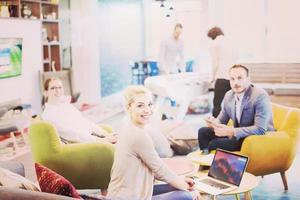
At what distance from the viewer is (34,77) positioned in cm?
744

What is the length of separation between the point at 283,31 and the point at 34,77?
4.33 meters

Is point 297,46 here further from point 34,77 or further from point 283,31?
point 34,77

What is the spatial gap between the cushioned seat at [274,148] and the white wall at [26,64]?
4.09 metres

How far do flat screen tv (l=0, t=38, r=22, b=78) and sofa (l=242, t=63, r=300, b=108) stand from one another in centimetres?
392

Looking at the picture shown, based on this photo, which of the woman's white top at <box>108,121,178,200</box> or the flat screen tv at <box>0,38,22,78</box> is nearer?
the woman's white top at <box>108,121,178,200</box>

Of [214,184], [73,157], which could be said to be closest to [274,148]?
[214,184]

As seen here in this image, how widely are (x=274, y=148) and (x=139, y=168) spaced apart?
1.75 meters

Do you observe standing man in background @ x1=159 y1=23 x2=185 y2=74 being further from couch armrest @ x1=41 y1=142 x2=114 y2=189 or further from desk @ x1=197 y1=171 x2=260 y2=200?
desk @ x1=197 y1=171 x2=260 y2=200

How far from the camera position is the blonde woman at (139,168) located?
259cm

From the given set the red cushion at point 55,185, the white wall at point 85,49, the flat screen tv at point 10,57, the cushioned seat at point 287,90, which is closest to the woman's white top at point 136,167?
the red cushion at point 55,185

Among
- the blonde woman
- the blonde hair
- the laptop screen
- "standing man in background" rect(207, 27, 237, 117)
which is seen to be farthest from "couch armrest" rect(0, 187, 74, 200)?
"standing man in background" rect(207, 27, 237, 117)

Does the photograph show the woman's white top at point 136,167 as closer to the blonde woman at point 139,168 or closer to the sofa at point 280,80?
the blonde woman at point 139,168

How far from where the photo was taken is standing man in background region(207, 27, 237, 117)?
19.6 feet

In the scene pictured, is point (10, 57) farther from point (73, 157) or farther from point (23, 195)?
point (23, 195)
